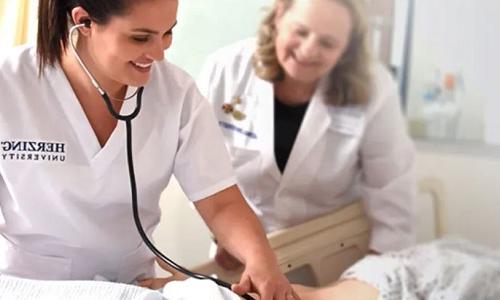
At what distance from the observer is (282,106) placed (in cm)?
147

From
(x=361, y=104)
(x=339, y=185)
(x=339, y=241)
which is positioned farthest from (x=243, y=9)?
(x=339, y=241)

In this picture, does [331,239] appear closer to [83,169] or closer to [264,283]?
[264,283]

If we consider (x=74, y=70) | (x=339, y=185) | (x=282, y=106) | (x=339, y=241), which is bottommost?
(x=339, y=241)

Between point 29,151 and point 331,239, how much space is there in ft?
2.24

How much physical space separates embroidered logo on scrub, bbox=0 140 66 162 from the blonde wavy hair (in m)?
0.55

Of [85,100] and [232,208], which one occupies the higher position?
[85,100]

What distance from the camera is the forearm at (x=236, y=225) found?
1.09 m

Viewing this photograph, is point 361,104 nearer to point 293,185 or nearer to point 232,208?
point 293,185

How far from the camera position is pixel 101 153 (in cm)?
110

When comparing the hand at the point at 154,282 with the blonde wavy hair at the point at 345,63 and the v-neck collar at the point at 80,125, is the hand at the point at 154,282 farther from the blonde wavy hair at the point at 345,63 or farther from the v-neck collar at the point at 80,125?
the blonde wavy hair at the point at 345,63

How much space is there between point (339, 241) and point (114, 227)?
0.53 m

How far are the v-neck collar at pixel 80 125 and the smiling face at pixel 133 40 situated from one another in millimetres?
65

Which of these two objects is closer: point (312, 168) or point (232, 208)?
point (232, 208)

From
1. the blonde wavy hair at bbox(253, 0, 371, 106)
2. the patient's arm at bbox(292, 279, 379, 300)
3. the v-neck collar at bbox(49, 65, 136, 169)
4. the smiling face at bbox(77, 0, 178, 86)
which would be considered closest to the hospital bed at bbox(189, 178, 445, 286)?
the patient's arm at bbox(292, 279, 379, 300)
